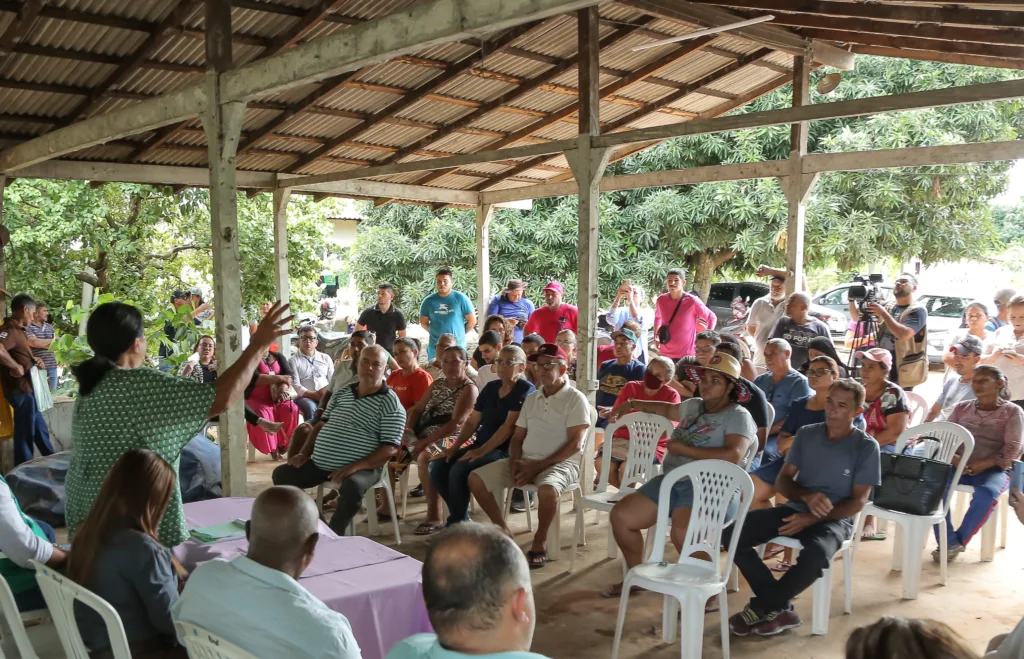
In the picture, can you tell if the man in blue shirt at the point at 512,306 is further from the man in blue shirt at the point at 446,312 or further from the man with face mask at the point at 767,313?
the man with face mask at the point at 767,313

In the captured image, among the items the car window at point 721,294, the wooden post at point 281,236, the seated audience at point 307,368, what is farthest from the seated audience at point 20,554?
the car window at point 721,294

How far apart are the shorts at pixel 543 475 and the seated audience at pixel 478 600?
3.15 metres

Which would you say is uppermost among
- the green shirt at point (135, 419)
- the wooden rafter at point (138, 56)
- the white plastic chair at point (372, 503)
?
the wooden rafter at point (138, 56)

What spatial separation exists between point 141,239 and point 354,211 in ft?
32.0

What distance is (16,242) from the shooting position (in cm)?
1169

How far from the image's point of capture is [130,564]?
2330 millimetres

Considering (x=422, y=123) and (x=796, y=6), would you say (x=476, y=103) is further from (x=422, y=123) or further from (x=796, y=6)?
(x=796, y=6)

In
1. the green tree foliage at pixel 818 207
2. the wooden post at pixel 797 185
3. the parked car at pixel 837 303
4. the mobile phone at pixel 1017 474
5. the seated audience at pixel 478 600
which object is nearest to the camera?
the seated audience at pixel 478 600

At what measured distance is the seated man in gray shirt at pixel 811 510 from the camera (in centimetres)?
378

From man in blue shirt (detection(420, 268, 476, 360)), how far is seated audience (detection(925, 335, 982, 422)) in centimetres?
446

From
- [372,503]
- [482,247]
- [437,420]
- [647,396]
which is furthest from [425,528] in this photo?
[482,247]

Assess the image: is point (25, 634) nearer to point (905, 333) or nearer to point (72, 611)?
point (72, 611)

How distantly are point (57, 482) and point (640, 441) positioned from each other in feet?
12.2

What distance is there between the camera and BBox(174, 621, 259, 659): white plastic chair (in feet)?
6.10
